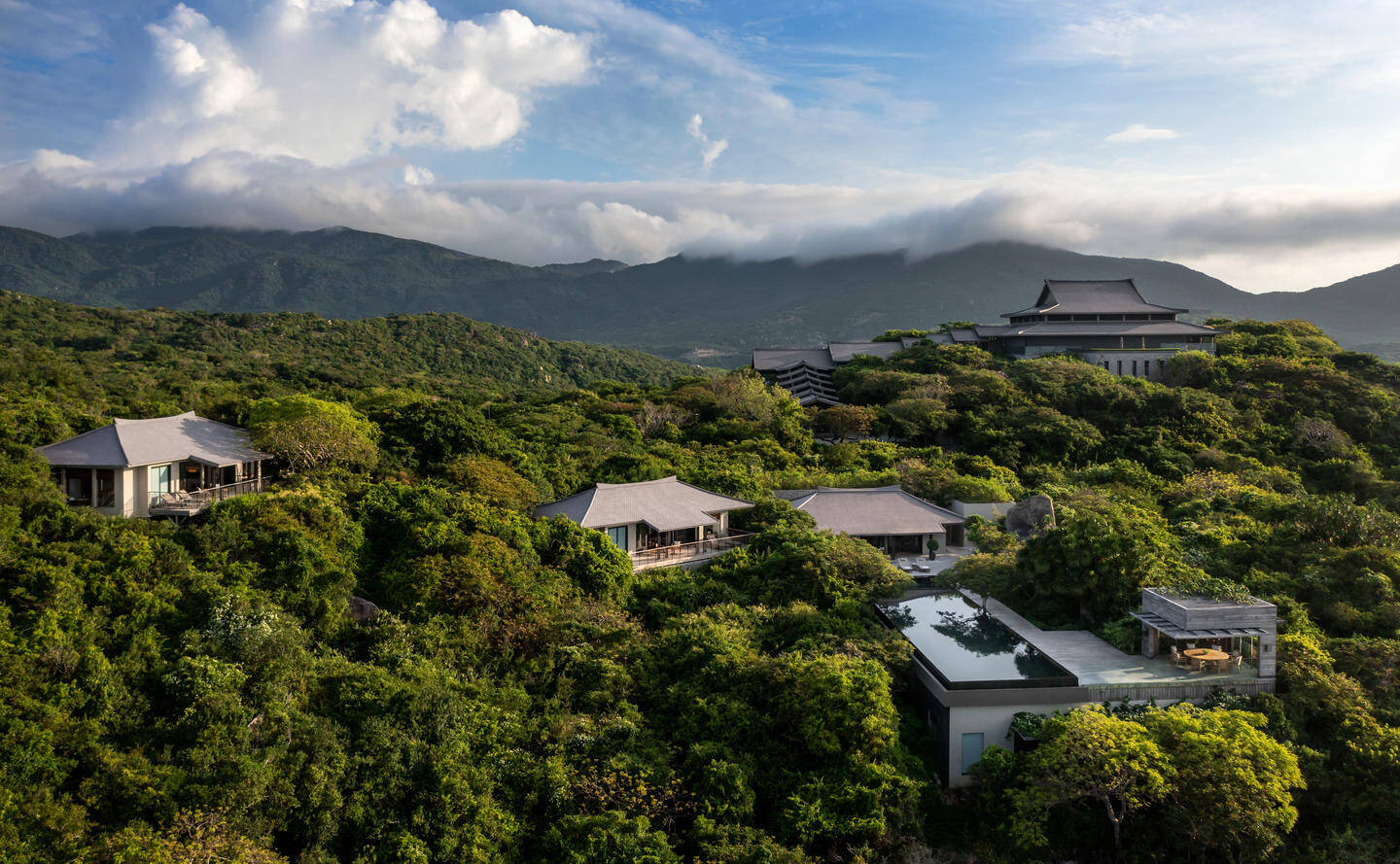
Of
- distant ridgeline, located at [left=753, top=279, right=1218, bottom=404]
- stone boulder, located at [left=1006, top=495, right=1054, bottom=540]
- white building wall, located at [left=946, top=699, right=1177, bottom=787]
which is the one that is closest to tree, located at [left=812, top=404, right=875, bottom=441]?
distant ridgeline, located at [left=753, top=279, right=1218, bottom=404]

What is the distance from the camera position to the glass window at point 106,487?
20.2 meters

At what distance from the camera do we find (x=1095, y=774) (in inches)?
515

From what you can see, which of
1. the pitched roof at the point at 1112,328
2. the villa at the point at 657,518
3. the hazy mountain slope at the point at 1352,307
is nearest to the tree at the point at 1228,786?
the villa at the point at 657,518

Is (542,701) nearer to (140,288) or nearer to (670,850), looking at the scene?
(670,850)

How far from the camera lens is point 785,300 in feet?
601

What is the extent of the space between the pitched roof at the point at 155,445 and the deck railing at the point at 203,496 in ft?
2.26

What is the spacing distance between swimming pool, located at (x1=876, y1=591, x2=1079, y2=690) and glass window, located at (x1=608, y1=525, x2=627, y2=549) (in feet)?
25.7

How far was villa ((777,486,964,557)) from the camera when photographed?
25.2 meters

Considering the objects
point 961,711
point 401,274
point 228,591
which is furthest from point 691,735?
point 401,274

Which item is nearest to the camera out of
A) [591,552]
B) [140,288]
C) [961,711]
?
[961,711]

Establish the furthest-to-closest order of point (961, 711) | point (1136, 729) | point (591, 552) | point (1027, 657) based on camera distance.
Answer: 1. point (591, 552)
2. point (1027, 657)
3. point (961, 711)
4. point (1136, 729)

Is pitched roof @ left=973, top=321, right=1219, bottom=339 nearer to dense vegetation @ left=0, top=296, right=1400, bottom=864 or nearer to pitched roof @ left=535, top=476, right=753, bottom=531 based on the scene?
dense vegetation @ left=0, top=296, right=1400, bottom=864

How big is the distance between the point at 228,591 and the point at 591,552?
8.06 meters

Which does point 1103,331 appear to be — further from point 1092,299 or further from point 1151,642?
point 1151,642
